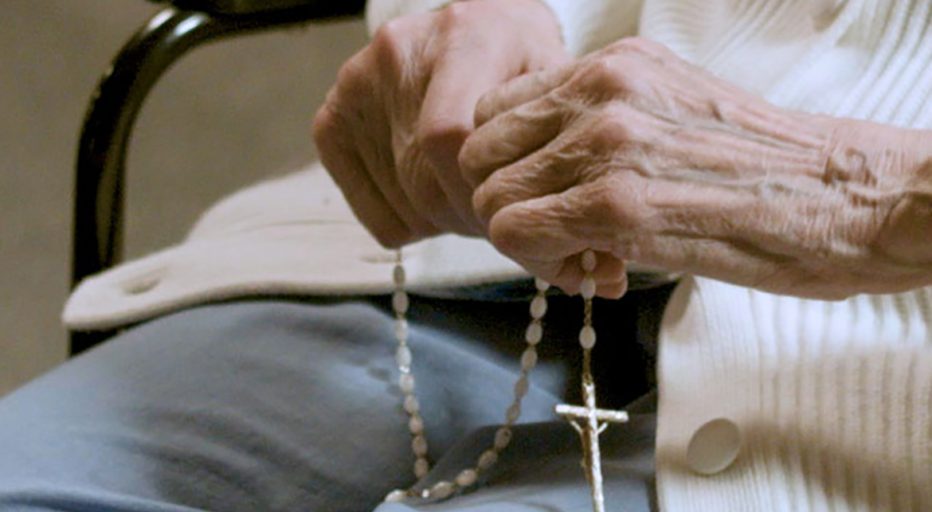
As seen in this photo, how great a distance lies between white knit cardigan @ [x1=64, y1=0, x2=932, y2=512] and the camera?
508 mm

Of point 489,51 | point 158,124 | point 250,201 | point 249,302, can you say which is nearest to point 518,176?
point 489,51

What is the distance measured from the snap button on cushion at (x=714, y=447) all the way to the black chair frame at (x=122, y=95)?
49cm

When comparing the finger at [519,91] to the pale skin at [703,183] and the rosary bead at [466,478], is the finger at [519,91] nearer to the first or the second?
the pale skin at [703,183]

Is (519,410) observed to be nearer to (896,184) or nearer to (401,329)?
(401,329)

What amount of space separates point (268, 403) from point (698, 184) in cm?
29

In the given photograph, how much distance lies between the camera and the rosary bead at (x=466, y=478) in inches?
23.6

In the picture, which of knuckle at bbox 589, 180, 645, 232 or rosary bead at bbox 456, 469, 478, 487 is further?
rosary bead at bbox 456, 469, 478, 487

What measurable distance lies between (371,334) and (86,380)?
164 mm

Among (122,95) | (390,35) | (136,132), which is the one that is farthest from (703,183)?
(136,132)

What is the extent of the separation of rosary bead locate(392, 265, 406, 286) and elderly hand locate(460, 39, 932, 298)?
18 centimetres

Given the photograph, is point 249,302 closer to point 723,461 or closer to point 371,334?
point 371,334

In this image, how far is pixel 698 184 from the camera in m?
0.48

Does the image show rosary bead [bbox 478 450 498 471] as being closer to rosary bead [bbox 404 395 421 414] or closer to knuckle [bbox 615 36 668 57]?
rosary bead [bbox 404 395 421 414]

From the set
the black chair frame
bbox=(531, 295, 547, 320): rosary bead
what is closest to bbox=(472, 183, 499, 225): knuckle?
bbox=(531, 295, 547, 320): rosary bead
